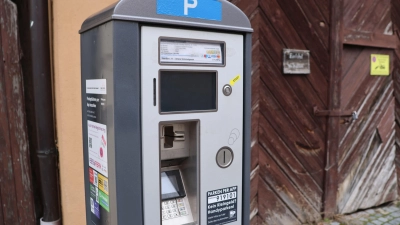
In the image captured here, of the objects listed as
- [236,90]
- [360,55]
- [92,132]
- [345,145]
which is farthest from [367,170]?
[92,132]

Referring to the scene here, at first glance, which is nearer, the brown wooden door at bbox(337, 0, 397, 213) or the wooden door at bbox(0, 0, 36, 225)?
the wooden door at bbox(0, 0, 36, 225)

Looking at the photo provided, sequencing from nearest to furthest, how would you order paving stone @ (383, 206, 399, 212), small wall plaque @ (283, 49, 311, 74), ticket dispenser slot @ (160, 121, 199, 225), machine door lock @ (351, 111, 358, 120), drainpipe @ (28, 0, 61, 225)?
1. ticket dispenser slot @ (160, 121, 199, 225)
2. drainpipe @ (28, 0, 61, 225)
3. small wall plaque @ (283, 49, 311, 74)
4. machine door lock @ (351, 111, 358, 120)
5. paving stone @ (383, 206, 399, 212)

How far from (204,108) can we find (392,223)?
3.46 m

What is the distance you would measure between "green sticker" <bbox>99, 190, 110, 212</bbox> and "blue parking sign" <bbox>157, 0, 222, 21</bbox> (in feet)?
2.94

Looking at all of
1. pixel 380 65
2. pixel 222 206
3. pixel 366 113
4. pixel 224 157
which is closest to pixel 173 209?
pixel 222 206

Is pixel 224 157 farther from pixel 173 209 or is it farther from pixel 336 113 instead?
pixel 336 113

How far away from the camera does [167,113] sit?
1613 mm

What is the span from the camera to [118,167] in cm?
156

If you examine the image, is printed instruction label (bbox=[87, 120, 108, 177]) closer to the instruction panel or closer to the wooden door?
the instruction panel

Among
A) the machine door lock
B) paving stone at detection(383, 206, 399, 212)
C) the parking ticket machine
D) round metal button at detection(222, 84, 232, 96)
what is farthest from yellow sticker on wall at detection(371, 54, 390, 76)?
round metal button at detection(222, 84, 232, 96)

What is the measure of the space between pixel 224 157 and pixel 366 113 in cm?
323

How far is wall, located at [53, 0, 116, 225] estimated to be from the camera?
8.26ft

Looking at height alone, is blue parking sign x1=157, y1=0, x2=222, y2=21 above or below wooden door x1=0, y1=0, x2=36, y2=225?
above

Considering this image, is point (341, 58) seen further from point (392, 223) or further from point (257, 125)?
point (392, 223)
